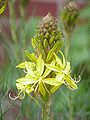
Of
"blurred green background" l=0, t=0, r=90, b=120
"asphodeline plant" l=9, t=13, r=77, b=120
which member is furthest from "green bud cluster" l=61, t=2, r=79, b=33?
"asphodeline plant" l=9, t=13, r=77, b=120

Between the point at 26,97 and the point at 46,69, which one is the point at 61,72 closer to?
the point at 46,69

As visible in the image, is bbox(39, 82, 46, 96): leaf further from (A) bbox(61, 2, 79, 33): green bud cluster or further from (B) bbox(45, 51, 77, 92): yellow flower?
(A) bbox(61, 2, 79, 33): green bud cluster

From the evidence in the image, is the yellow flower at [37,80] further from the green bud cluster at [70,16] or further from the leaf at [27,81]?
the green bud cluster at [70,16]

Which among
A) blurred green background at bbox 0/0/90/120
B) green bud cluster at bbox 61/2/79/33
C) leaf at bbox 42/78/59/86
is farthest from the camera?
green bud cluster at bbox 61/2/79/33

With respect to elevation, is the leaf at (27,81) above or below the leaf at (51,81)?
above

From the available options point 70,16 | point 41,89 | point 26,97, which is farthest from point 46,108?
point 70,16

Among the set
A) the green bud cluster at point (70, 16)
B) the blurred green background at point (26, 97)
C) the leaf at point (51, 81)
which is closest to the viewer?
the leaf at point (51, 81)

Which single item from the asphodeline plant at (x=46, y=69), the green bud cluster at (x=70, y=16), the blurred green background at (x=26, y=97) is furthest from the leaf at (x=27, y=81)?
the green bud cluster at (x=70, y=16)
